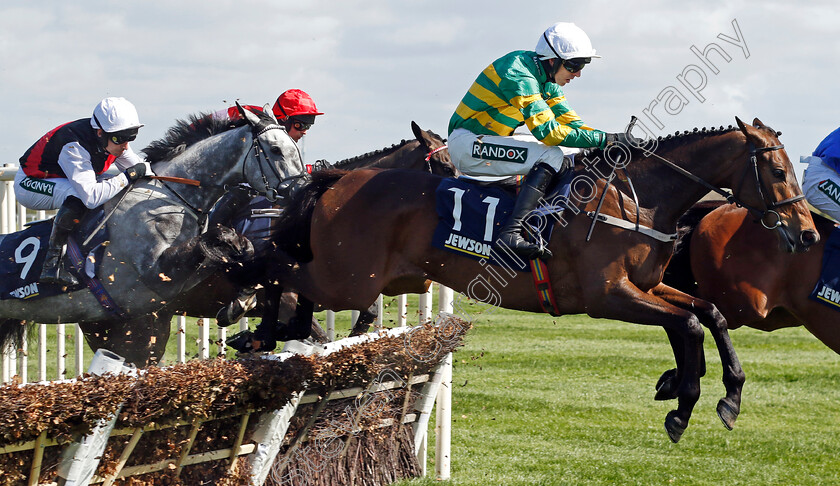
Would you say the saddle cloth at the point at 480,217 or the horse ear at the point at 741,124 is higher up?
the horse ear at the point at 741,124

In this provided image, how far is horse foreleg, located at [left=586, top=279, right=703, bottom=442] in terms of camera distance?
402 cm

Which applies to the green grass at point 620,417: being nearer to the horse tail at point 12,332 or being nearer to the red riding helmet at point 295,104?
the red riding helmet at point 295,104

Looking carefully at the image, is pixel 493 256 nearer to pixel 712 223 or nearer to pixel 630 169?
pixel 630 169

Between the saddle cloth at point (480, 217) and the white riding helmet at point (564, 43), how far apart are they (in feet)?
1.84

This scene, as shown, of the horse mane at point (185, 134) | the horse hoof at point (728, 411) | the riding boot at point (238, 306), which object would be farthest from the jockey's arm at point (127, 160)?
the horse hoof at point (728, 411)

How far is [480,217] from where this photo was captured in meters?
4.38

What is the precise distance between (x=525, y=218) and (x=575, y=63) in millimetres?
820

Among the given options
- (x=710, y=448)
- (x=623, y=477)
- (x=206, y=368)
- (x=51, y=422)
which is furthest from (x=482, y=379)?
(x=51, y=422)

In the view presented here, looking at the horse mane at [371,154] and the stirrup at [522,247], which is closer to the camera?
the stirrup at [522,247]

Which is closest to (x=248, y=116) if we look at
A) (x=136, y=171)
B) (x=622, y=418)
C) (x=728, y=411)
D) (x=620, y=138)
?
(x=136, y=171)

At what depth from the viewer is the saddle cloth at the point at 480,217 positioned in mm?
4298

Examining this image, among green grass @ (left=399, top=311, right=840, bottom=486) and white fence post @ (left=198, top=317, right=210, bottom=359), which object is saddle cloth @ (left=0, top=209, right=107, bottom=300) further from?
green grass @ (left=399, top=311, right=840, bottom=486)

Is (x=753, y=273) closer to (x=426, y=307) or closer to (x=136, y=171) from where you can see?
(x=426, y=307)

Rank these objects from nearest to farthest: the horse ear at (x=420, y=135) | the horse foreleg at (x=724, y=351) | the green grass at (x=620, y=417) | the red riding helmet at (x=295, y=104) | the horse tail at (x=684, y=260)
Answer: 1. the horse foreleg at (x=724, y=351)
2. the horse tail at (x=684, y=260)
3. the horse ear at (x=420, y=135)
4. the red riding helmet at (x=295, y=104)
5. the green grass at (x=620, y=417)
